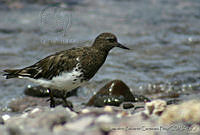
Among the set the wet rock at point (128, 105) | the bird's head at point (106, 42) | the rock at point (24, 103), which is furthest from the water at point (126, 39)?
the wet rock at point (128, 105)

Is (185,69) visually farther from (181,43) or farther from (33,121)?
(33,121)

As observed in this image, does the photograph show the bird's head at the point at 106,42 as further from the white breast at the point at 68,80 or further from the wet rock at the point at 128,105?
the wet rock at the point at 128,105

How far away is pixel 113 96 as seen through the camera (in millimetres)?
6469

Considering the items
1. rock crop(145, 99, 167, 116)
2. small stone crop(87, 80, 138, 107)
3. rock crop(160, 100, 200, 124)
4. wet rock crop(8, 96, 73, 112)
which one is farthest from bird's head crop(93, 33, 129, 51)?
rock crop(160, 100, 200, 124)

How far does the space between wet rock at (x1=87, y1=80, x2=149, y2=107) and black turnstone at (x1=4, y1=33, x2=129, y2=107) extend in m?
0.93

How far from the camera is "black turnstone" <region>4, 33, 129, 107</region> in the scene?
5250 mm

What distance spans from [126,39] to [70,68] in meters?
6.13

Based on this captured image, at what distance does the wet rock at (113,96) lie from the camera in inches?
251

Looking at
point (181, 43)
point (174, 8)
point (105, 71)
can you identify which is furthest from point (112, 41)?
point (174, 8)

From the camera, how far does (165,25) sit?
1272 cm

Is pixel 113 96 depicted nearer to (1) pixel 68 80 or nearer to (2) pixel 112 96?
(2) pixel 112 96

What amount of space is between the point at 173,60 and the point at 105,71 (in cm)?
183

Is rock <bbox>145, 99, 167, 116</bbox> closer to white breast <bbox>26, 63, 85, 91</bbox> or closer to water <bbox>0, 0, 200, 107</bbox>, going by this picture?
white breast <bbox>26, 63, 85, 91</bbox>

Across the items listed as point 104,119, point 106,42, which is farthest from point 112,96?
point 104,119
